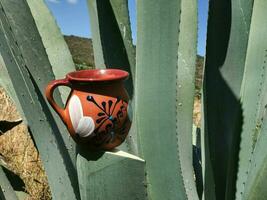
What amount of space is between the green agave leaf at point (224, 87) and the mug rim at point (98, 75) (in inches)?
12.8

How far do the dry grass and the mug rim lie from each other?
1447 mm

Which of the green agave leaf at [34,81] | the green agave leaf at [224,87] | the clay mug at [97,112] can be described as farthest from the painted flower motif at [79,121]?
the green agave leaf at [224,87]

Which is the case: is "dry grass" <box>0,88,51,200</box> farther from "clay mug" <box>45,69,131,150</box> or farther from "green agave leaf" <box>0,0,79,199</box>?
"clay mug" <box>45,69,131,150</box>

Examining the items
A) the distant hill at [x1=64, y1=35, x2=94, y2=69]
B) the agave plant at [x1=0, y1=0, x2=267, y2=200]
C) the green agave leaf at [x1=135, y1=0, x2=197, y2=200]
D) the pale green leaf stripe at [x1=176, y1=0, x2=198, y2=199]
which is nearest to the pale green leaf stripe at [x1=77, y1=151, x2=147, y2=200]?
the agave plant at [x1=0, y1=0, x2=267, y2=200]

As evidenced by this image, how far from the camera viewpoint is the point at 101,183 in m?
1.06

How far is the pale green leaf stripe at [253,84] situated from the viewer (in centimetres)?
135

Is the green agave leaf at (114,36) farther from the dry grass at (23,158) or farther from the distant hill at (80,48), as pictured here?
the distant hill at (80,48)

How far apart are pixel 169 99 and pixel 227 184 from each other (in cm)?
41

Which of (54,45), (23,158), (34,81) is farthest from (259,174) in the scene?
(23,158)

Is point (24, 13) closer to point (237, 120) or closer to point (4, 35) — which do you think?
point (4, 35)

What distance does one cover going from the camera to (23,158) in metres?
3.19

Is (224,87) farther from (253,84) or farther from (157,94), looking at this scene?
(157,94)

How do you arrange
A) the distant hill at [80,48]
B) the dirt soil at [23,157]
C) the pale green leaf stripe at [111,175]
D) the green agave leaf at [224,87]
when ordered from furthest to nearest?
the distant hill at [80,48], the dirt soil at [23,157], the green agave leaf at [224,87], the pale green leaf stripe at [111,175]

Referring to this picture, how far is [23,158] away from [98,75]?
2.12m
